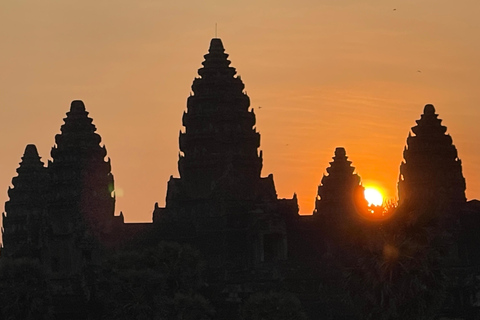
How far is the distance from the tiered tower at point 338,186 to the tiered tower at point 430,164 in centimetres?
497

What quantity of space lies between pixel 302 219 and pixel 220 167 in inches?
575

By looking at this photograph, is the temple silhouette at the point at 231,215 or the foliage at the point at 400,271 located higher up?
the temple silhouette at the point at 231,215

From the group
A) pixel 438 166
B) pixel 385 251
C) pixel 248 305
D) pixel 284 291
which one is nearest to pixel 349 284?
pixel 385 251

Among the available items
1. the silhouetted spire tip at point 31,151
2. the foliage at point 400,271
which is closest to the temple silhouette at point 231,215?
the silhouetted spire tip at point 31,151

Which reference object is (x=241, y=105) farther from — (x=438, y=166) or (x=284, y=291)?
(x=284, y=291)

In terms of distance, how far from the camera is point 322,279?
103m

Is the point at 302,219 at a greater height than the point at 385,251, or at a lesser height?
greater

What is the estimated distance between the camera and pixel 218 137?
126 metres

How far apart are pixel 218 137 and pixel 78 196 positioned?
13.0 meters

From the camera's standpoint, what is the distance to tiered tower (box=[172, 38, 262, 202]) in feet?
406

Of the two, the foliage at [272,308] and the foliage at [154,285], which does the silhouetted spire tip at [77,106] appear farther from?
the foliage at [272,308]

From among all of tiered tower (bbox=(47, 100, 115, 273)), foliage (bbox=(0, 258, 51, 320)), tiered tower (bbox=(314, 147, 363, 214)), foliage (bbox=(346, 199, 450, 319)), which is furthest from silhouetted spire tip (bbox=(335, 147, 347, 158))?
foliage (bbox=(346, 199, 450, 319))

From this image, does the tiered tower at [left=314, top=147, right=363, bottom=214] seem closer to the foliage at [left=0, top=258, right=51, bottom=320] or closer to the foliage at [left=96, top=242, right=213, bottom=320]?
the foliage at [left=96, top=242, right=213, bottom=320]

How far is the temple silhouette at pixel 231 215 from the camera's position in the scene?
10281 cm
